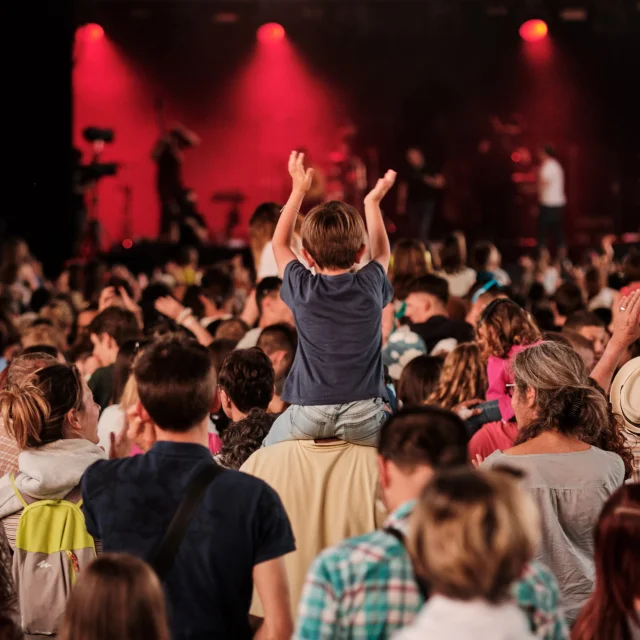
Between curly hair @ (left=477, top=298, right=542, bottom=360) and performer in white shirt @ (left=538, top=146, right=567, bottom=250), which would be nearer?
curly hair @ (left=477, top=298, right=542, bottom=360)

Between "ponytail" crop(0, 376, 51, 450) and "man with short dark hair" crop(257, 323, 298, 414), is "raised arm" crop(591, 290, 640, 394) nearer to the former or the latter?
"man with short dark hair" crop(257, 323, 298, 414)

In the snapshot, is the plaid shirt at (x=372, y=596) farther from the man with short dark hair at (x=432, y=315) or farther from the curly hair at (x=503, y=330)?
the man with short dark hair at (x=432, y=315)

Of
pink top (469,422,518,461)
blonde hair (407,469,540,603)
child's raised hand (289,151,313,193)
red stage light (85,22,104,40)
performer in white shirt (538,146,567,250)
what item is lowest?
pink top (469,422,518,461)

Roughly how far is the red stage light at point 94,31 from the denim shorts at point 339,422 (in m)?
14.7

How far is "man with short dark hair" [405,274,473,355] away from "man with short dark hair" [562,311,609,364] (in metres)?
0.49

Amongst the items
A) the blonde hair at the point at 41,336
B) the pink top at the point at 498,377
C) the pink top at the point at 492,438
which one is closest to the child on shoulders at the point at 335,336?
the pink top at the point at 492,438

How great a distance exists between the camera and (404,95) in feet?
55.4

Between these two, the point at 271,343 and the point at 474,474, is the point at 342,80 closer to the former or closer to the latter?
the point at 271,343

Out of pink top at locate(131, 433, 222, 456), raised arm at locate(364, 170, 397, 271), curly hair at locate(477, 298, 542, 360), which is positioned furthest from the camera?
curly hair at locate(477, 298, 542, 360)

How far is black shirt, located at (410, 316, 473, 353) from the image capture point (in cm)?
520

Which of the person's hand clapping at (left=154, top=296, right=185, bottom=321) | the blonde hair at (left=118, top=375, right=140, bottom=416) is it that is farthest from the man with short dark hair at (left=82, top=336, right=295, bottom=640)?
the person's hand clapping at (left=154, top=296, right=185, bottom=321)

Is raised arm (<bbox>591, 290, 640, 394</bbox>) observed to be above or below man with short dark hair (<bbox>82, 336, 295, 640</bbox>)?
above

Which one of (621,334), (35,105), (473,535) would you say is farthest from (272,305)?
(35,105)

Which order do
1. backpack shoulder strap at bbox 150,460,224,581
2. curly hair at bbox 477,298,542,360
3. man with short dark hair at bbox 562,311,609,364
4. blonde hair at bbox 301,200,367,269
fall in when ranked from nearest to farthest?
1. backpack shoulder strap at bbox 150,460,224,581
2. blonde hair at bbox 301,200,367,269
3. curly hair at bbox 477,298,542,360
4. man with short dark hair at bbox 562,311,609,364
